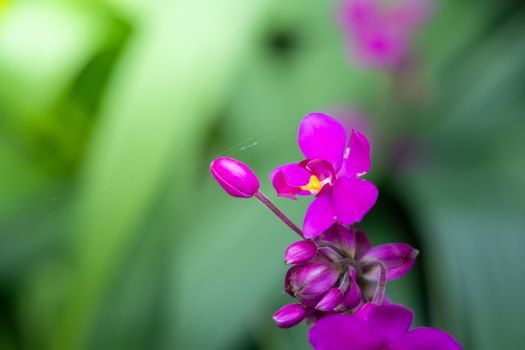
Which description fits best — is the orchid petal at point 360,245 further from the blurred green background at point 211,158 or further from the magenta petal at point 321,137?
the blurred green background at point 211,158

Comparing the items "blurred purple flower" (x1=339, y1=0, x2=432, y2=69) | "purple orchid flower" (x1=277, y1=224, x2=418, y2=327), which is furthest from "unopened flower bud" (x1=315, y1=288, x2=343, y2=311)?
"blurred purple flower" (x1=339, y1=0, x2=432, y2=69)

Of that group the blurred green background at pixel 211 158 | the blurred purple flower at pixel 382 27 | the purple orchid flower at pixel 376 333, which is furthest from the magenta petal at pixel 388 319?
the blurred purple flower at pixel 382 27

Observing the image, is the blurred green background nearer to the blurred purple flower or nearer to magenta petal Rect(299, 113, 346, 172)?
the blurred purple flower

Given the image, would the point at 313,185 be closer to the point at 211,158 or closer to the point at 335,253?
the point at 335,253

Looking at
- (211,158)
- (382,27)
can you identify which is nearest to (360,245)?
(211,158)

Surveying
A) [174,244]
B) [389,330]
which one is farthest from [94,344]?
[389,330]

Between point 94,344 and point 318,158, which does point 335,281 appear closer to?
point 318,158
